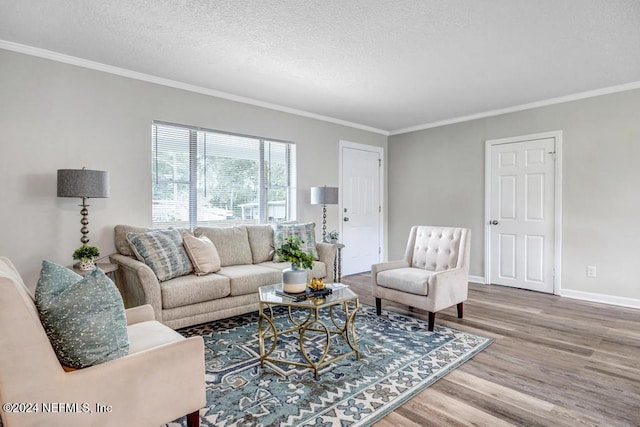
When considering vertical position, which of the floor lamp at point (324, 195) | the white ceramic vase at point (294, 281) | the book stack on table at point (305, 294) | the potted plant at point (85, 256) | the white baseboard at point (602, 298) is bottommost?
the white baseboard at point (602, 298)

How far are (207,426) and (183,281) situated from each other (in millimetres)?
1491

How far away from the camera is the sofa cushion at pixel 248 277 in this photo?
10.9ft

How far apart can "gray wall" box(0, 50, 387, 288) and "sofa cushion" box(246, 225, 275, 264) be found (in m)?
1.13

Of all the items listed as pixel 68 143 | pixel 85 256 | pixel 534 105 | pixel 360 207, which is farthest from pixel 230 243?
pixel 534 105

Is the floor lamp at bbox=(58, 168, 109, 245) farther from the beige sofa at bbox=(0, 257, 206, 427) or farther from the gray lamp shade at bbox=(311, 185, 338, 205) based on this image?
the gray lamp shade at bbox=(311, 185, 338, 205)

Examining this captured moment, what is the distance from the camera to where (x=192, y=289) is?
3.05 metres

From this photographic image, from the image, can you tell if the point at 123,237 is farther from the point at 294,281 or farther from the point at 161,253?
the point at 294,281

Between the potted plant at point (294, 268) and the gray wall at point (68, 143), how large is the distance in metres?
1.87

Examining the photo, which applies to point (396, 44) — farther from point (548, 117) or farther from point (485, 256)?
point (485, 256)

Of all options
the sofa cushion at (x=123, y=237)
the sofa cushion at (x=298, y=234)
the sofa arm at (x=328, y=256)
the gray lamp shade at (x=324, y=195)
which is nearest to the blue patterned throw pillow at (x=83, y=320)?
the sofa cushion at (x=123, y=237)

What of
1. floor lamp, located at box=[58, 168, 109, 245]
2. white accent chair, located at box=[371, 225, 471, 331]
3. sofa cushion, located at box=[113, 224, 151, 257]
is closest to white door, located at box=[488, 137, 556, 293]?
white accent chair, located at box=[371, 225, 471, 331]

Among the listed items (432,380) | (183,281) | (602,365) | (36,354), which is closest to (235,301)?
(183,281)

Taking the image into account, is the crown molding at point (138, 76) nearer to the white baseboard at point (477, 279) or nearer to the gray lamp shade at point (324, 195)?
the gray lamp shade at point (324, 195)

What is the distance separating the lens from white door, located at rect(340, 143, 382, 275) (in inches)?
224
